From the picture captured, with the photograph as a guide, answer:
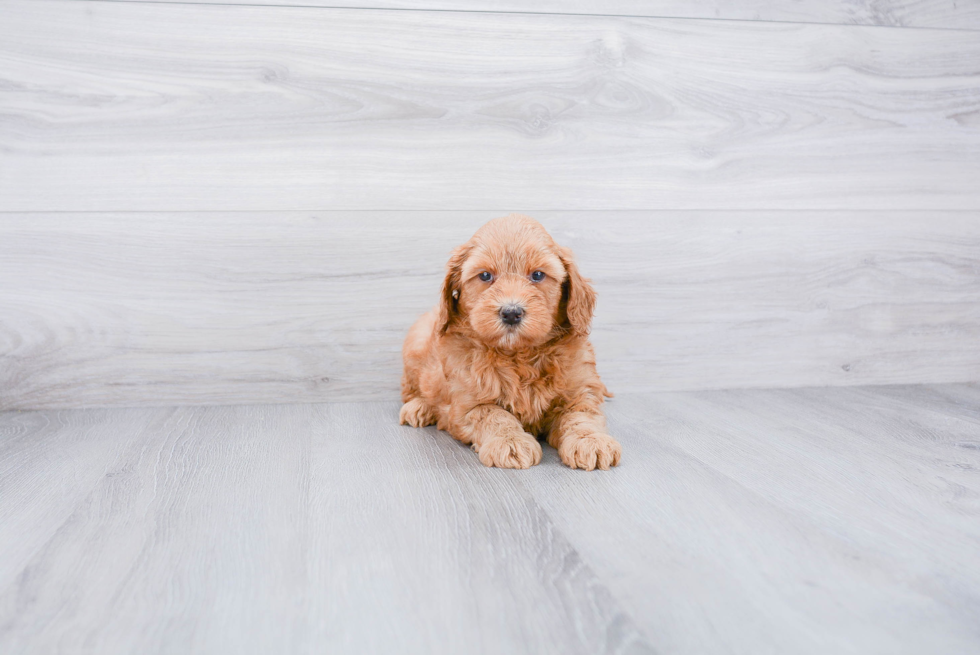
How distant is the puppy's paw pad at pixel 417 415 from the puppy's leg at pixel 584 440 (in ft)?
1.29

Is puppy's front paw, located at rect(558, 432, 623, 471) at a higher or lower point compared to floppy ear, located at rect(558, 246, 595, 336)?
lower

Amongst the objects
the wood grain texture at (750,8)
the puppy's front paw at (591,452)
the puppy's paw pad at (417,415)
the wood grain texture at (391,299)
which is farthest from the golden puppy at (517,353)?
the wood grain texture at (750,8)

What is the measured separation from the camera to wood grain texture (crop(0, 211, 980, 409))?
2.11 m

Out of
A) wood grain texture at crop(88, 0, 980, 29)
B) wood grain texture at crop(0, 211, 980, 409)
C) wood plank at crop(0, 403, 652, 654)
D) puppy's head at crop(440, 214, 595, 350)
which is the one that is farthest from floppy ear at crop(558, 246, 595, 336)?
wood grain texture at crop(88, 0, 980, 29)

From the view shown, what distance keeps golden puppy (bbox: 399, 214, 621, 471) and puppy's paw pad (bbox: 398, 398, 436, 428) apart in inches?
4.5

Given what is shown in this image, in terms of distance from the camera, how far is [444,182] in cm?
221

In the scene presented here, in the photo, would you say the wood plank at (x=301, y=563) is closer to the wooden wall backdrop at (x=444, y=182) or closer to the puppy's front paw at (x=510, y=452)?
the puppy's front paw at (x=510, y=452)

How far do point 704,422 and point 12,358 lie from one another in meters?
2.14

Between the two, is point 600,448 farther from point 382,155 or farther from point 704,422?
point 382,155

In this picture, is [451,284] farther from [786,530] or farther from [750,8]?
[750,8]

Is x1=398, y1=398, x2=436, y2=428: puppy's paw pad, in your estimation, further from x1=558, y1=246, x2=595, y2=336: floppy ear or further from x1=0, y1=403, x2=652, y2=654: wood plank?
x1=558, y1=246, x2=595, y2=336: floppy ear

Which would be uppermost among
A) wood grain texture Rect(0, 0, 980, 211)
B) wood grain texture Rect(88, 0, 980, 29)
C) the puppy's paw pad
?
wood grain texture Rect(88, 0, 980, 29)

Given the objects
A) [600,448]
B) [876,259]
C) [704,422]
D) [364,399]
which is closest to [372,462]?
[600,448]

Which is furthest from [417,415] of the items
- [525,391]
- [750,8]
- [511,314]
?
[750,8]
